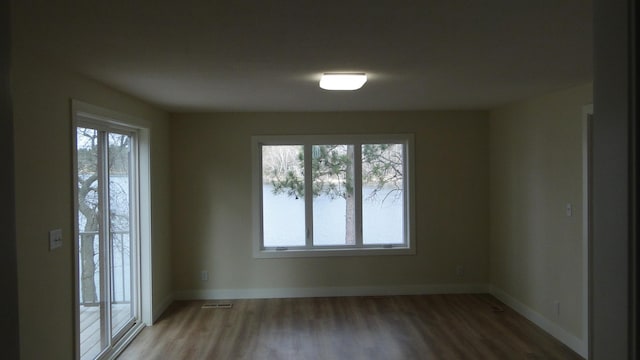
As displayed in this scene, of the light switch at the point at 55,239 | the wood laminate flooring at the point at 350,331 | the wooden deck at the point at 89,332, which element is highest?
the light switch at the point at 55,239

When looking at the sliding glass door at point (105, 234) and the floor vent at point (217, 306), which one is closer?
the sliding glass door at point (105, 234)

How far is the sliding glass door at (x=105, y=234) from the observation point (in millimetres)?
3359

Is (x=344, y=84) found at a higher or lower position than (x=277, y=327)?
higher

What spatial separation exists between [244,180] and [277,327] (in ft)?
5.93

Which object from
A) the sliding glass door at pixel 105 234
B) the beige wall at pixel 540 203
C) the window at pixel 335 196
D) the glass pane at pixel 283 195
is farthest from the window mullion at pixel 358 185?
the sliding glass door at pixel 105 234

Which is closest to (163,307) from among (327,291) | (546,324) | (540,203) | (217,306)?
(217,306)

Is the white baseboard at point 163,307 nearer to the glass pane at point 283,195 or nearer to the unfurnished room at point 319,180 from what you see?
the unfurnished room at point 319,180

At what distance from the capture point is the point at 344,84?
3258 mm

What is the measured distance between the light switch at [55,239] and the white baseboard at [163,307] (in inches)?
84.3

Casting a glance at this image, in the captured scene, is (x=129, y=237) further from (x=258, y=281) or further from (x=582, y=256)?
(x=582, y=256)

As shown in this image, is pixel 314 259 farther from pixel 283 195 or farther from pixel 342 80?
pixel 342 80

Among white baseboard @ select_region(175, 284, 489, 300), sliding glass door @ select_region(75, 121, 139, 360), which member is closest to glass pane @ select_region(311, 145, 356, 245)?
white baseboard @ select_region(175, 284, 489, 300)

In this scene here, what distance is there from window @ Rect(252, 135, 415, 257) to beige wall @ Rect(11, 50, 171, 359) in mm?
2623

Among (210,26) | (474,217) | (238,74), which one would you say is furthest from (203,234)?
(210,26)
